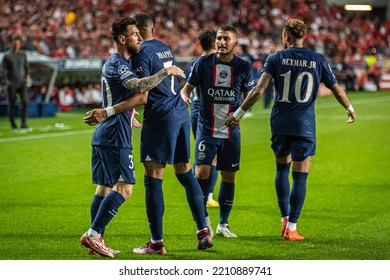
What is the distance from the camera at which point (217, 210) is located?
11.2 metres

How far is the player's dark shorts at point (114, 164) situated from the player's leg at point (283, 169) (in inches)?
75.4

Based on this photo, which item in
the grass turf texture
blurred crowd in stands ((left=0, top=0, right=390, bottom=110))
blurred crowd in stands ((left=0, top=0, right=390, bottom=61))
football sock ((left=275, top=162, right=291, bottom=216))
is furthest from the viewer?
blurred crowd in stands ((left=0, top=0, right=390, bottom=61))

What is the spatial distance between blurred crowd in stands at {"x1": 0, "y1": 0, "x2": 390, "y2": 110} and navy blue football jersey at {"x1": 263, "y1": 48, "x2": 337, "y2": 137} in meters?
18.3

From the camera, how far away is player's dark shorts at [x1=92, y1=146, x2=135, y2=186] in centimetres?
796

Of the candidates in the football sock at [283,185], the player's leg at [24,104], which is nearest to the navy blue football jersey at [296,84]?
the football sock at [283,185]

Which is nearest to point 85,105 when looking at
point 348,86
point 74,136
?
point 74,136

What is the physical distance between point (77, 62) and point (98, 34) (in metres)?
6.39

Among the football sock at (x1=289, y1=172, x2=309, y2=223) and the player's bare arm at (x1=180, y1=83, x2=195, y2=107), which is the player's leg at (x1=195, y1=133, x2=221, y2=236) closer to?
the player's bare arm at (x1=180, y1=83, x2=195, y2=107)

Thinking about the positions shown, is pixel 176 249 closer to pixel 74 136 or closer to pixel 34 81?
pixel 74 136

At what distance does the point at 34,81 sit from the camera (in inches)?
1126

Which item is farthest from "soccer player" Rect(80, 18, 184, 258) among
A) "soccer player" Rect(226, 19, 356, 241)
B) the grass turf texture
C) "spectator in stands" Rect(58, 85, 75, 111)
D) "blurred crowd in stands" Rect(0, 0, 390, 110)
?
"spectator in stands" Rect(58, 85, 75, 111)

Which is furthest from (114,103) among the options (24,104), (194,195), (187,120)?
(24,104)

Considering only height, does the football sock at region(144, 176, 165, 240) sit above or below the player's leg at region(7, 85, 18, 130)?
above

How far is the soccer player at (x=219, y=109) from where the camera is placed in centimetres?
929
